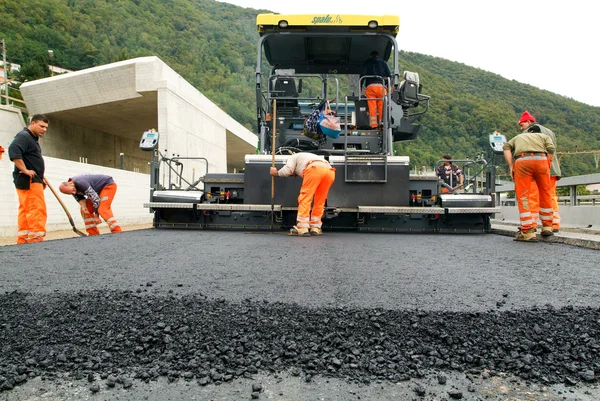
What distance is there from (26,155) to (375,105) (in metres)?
4.58

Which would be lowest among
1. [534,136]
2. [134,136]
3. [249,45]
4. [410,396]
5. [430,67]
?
[410,396]

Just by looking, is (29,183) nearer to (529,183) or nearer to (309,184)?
(309,184)

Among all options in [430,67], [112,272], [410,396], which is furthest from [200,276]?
[430,67]

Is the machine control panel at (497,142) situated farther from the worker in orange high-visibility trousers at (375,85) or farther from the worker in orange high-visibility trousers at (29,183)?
the worker in orange high-visibility trousers at (29,183)

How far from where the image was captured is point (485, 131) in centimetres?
2841

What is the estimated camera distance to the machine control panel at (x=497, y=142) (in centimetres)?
609

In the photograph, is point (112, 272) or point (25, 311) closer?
point (25, 311)

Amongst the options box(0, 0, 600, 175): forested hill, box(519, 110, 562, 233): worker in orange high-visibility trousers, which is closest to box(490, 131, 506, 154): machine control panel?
box(519, 110, 562, 233): worker in orange high-visibility trousers

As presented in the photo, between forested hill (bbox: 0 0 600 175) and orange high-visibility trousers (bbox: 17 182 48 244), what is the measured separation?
1954 cm

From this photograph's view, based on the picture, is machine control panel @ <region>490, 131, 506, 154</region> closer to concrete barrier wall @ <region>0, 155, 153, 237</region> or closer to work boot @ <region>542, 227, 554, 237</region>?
work boot @ <region>542, 227, 554, 237</region>

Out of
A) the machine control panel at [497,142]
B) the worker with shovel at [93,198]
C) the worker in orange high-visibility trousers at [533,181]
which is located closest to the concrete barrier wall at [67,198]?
the worker with shovel at [93,198]

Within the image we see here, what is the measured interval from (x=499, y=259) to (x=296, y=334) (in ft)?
8.58

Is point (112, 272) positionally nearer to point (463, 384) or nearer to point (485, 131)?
point (463, 384)

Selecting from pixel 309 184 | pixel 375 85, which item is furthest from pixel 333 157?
pixel 375 85
